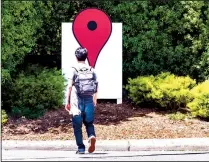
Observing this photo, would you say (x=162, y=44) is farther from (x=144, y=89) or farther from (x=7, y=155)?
(x=7, y=155)

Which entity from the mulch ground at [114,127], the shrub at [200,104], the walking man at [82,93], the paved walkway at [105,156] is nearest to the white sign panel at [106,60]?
the mulch ground at [114,127]

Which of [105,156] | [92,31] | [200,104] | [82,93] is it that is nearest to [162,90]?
[200,104]

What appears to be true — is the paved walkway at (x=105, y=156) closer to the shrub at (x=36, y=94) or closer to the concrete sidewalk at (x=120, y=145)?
the concrete sidewalk at (x=120, y=145)

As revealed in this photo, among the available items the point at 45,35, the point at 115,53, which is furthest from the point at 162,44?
the point at 45,35

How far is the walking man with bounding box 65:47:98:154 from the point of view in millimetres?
8336

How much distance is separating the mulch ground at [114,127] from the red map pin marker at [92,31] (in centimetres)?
120

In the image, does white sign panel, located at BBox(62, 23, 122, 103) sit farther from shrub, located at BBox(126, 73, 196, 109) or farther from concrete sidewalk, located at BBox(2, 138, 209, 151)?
concrete sidewalk, located at BBox(2, 138, 209, 151)

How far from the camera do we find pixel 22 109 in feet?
37.4

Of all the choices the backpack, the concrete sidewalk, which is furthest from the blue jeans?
the concrete sidewalk

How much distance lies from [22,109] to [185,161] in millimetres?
4045

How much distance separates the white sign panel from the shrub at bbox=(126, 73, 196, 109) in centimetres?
33

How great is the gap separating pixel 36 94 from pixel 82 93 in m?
3.32

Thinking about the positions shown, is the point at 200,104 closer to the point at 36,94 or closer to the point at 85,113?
the point at 36,94

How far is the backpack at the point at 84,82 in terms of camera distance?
8.31m
